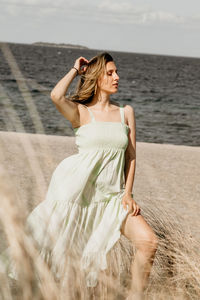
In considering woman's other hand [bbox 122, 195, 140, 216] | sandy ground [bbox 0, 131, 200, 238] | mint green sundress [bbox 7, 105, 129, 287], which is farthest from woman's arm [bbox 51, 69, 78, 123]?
sandy ground [bbox 0, 131, 200, 238]

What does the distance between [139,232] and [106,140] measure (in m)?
0.64

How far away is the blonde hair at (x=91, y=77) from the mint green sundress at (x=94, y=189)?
247 mm

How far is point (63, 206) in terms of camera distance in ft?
9.72

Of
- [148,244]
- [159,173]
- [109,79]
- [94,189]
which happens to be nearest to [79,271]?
[148,244]

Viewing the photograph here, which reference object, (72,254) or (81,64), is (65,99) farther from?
(72,254)

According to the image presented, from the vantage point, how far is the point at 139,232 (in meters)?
2.76

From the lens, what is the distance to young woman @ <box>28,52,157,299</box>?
Result: 9.52 feet

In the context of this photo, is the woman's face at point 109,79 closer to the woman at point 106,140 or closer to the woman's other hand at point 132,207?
the woman at point 106,140

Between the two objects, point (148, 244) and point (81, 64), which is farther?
point (81, 64)

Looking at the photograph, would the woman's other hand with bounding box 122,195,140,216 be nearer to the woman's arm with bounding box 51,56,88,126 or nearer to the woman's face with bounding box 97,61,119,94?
the woman's arm with bounding box 51,56,88,126

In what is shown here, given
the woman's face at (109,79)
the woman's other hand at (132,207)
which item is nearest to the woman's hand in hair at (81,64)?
the woman's face at (109,79)

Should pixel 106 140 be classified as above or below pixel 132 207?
above

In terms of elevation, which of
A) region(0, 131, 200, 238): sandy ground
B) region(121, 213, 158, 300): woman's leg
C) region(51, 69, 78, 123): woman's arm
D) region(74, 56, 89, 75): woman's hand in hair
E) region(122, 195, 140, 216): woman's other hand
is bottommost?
region(0, 131, 200, 238): sandy ground

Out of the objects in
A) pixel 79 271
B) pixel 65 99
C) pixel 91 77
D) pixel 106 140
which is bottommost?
pixel 79 271
